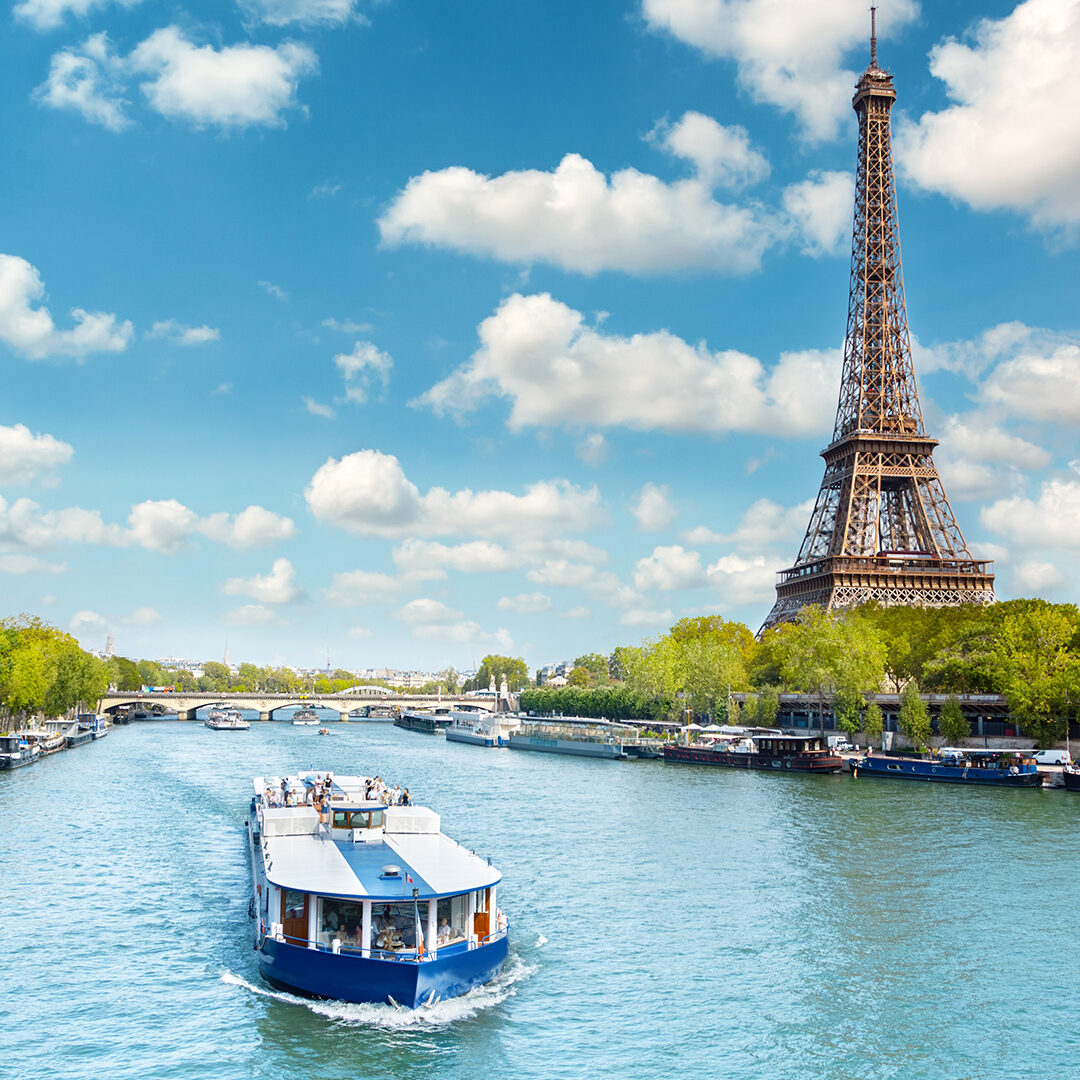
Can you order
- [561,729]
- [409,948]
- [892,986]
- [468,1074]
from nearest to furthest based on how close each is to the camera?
[468,1074] < [409,948] < [892,986] < [561,729]

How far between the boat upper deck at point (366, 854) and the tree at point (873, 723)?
65413mm

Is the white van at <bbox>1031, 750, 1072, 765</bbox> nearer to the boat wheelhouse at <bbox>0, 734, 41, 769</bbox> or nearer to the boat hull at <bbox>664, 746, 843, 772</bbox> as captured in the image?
the boat hull at <bbox>664, 746, 843, 772</bbox>

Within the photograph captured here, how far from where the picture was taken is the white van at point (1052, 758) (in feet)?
253

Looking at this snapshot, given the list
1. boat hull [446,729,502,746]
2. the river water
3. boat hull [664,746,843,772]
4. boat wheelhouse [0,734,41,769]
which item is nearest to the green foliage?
boat wheelhouse [0,734,41,769]

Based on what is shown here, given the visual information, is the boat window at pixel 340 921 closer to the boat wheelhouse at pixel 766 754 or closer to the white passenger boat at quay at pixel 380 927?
the white passenger boat at quay at pixel 380 927

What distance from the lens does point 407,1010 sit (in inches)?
1004

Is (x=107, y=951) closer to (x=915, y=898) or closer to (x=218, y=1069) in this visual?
(x=218, y=1069)

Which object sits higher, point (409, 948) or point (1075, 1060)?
point (409, 948)

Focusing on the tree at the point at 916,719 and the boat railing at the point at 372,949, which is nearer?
the boat railing at the point at 372,949

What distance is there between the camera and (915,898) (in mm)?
38375

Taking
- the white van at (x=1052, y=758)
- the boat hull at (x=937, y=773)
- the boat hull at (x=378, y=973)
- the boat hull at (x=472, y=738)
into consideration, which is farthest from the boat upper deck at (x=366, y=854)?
the boat hull at (x=472, y=738)

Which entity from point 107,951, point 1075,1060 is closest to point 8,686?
point 107,951

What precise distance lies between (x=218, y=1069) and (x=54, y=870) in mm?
24469

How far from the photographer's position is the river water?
23922mm
